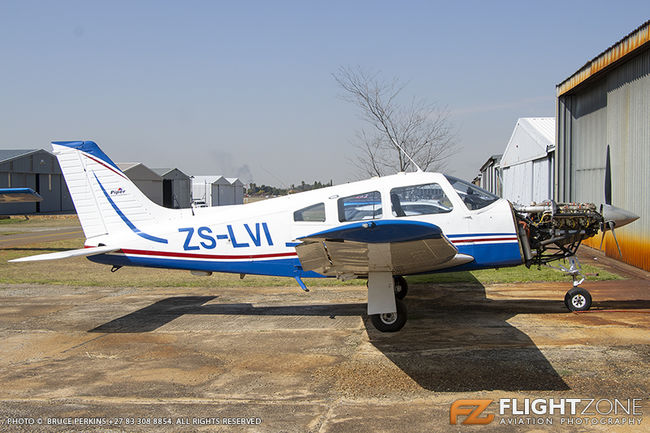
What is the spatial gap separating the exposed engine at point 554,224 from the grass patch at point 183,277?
10.9ft

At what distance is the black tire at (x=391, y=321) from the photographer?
24.5 ft

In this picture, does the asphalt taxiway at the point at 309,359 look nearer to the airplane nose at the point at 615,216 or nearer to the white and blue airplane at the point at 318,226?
the white and blue airplane at the point at 318,226

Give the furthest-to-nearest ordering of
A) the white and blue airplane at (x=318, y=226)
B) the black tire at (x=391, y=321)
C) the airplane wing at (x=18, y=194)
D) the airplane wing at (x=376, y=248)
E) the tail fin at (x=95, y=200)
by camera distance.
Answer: the airplane wing at (x=18, y=194), the tail fin at (x=95, y=200), the white and blue airplane at (x=318, y=226), the black tire at (x=391, y=321), the airplane wing at (x=376, y=248)

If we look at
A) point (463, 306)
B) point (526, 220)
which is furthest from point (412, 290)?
point (526, 220)

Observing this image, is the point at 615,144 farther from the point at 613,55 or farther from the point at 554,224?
the point at 554,224

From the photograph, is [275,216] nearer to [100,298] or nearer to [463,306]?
[463,306]

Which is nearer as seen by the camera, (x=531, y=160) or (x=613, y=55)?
(x=613, y=55)

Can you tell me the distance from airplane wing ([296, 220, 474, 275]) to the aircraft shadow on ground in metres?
1.06

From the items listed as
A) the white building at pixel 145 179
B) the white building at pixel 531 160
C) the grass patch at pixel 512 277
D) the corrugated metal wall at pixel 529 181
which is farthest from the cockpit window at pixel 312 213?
the white building at pixel 145 179

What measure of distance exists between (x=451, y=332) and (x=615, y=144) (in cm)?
949

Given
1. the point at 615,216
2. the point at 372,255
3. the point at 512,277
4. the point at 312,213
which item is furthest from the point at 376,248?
the point at 512,277

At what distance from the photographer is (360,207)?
306 inches

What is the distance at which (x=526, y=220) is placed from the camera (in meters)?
8.06

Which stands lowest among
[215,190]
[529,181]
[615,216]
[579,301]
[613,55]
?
[579,301]
